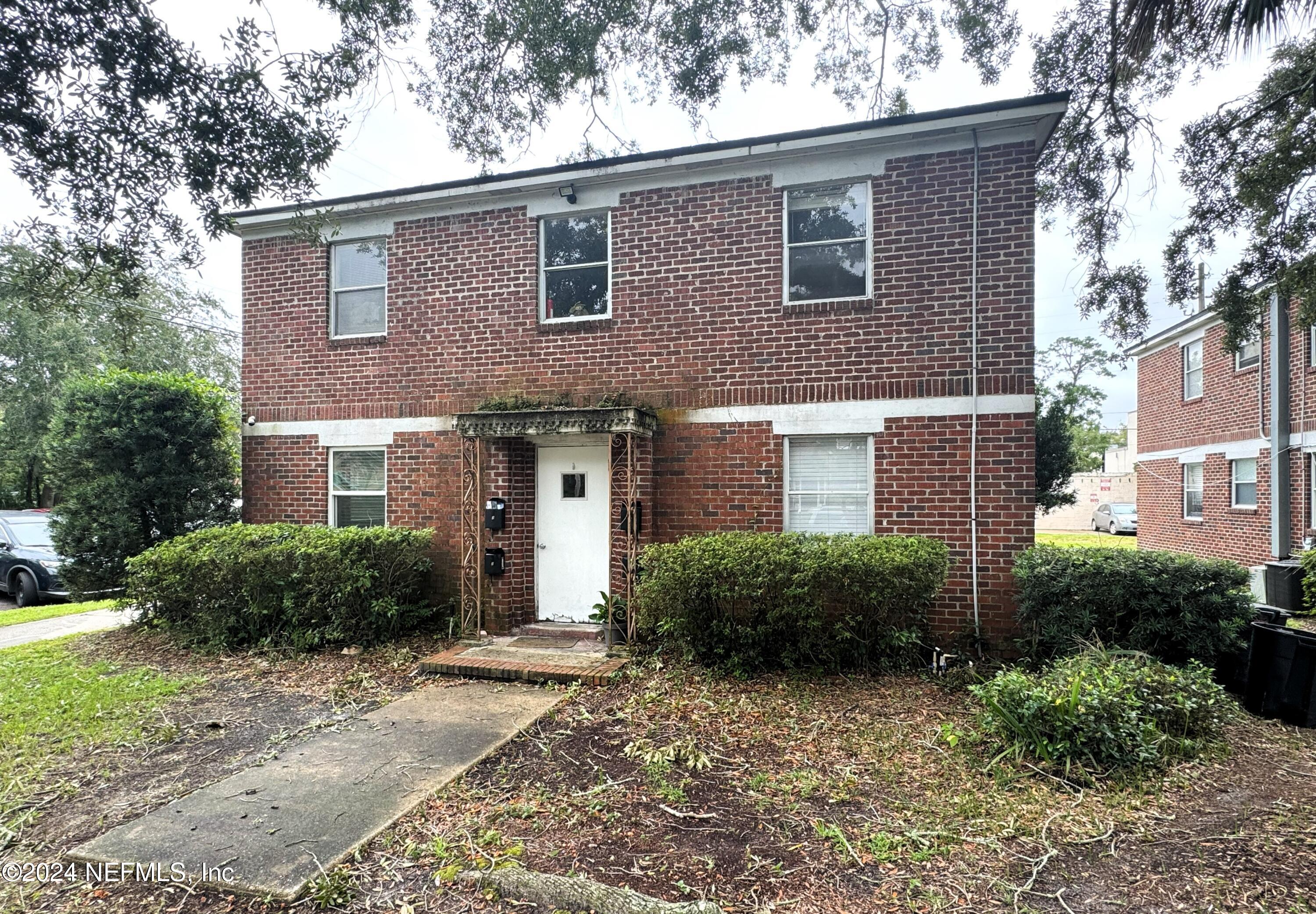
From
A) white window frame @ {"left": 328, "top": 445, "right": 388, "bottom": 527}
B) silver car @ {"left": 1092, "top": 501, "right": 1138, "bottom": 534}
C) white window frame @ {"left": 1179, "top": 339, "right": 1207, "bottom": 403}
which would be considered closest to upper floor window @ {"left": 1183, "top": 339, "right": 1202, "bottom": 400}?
white window frame @ {"left": 1179, "top": 339, "right": 1207, "bottom": 403}

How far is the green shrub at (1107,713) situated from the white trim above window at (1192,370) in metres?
14.2

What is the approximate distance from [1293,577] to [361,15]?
14.3 metres

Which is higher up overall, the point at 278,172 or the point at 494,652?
the point at 278,172

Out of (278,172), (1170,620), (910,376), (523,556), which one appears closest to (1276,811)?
(1170,620)

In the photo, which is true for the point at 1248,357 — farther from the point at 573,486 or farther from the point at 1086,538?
the point at 573,486

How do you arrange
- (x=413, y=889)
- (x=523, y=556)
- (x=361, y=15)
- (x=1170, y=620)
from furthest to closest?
1. (x=523, y=556)
2. (x=1170, y=620)
3. (x=361, y=15)
4. (x=413, y=889)

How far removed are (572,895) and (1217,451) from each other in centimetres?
1774

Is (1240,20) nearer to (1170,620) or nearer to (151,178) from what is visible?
(1170,620)

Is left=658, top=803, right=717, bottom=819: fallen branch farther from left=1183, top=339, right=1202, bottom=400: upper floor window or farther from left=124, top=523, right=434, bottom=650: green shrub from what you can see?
left=1183, top=339, right=1202, bottom=400: upper floor window

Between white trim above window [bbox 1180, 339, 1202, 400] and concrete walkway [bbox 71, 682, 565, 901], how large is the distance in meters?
17.8

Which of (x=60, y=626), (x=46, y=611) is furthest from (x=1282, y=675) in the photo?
(x=46, y=611)

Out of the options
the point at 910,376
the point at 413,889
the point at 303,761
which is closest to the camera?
the point at 413,889

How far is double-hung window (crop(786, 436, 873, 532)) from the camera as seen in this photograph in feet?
24.1

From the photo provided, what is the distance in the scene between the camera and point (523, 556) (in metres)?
8.24
